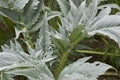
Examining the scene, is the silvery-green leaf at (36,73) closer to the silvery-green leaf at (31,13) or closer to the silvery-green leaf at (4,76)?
the silvery-green leaf at (4,76)

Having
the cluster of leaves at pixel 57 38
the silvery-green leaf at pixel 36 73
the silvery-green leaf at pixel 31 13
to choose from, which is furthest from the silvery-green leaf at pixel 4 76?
the silvery-green leaf at pixel 31 13

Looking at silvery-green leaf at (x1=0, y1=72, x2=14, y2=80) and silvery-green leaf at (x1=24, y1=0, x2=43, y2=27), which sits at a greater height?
silvery-green leaf at (x1=24, y1=0, x2=43, y2=27)

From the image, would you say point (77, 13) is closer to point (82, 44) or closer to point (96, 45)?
point (82, 44)

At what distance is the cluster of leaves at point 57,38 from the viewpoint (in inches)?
40.1

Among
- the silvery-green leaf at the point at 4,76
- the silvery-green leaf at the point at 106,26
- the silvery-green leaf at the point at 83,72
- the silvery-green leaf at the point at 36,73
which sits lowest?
the silvery-green leaf at the point at 83,72

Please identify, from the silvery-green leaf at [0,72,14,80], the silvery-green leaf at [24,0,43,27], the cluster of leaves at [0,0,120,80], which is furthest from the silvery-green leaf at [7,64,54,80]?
the silvery-green leaf at [24,0,43,27]

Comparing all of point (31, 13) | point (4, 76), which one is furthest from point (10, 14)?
point (4, 76)

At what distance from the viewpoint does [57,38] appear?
1121mm

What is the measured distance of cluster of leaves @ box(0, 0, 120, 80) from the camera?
3.34ft

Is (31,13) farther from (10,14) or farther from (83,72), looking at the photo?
(83,72)

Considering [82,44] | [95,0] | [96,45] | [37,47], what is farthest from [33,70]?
[96,45]

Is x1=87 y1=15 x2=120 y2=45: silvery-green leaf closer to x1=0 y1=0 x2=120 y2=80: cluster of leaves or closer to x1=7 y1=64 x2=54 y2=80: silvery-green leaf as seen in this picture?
x1=0 y1=0 x2=120 y2=80: cluster of leaves

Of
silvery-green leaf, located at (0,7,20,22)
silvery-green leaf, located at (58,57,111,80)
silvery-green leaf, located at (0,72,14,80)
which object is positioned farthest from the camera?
silvery-green leaf, located at (0,7,20,22)

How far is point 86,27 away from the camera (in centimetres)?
112
